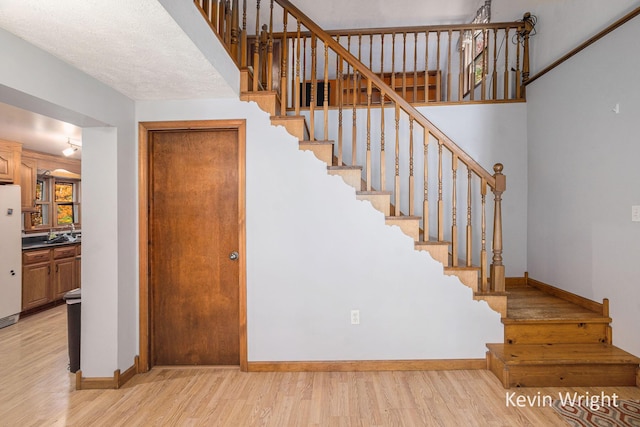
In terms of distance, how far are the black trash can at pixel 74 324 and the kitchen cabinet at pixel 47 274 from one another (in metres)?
2.26

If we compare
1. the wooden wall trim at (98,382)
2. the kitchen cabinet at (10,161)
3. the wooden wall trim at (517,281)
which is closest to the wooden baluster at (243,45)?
the wooden wall trim at (98,382)

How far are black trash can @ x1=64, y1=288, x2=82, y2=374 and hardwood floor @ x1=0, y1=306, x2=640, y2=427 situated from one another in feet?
0.49

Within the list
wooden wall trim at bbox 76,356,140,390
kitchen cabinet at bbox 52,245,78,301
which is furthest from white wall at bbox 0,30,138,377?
kitchen cabinet at bbox 52,245,78,301

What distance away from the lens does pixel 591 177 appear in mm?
2650

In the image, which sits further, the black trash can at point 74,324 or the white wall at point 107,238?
the black trash can at point 74,324

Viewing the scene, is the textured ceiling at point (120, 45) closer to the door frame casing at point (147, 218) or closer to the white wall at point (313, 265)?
the door frame casing at point (147, 218)

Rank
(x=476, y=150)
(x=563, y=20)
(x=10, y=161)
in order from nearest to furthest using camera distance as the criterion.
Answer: (x=563, y=20)
(x=476, y=150)
(x=10, y=161)

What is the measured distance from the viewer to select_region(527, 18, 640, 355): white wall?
91.9 inches

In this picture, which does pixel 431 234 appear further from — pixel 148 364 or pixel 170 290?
pixel 148 364

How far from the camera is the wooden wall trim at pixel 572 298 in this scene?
2.56m

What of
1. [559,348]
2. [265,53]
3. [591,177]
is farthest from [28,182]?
[591,177]

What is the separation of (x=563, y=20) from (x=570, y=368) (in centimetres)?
297

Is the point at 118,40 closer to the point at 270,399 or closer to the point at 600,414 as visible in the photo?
the point at 270,399

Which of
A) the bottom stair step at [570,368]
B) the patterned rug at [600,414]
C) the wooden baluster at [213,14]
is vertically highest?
the wooden baluster at [213,14]
